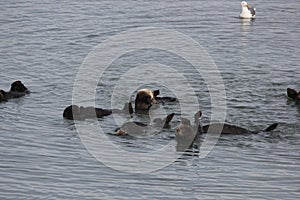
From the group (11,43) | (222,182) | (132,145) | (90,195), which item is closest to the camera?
(90,195)

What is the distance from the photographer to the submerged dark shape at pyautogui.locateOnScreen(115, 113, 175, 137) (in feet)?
36.1

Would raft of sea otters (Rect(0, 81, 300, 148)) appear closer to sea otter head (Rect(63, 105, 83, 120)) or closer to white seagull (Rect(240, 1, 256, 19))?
sea otter head (Rect(63, 105, 83, 120))

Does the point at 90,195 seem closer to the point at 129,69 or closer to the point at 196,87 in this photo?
the point at 196,87

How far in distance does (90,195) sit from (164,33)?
1155cm

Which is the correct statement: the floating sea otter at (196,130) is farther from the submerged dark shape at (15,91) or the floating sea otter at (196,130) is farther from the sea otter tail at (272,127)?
the submerged dark shape at (15,91)

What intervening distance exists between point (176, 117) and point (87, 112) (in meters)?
1.46

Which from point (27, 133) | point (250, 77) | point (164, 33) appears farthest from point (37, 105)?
point (164, 33)

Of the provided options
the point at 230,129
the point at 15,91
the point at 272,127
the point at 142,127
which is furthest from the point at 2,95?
the point at 272,127

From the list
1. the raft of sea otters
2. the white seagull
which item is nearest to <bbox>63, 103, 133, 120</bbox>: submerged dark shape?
the raft of sea otters

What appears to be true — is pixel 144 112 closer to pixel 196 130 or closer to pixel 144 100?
pixel 144 100

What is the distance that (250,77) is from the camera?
48.5ft

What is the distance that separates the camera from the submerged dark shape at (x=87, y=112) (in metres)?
11.6

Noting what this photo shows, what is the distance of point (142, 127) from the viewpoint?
11.2m

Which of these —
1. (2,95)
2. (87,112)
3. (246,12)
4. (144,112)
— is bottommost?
(144,112)
